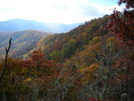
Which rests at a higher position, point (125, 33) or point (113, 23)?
point (113, 23)

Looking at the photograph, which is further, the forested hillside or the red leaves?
the forested hillside

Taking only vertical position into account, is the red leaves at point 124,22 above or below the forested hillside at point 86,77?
above

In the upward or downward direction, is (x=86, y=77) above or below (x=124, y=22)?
below

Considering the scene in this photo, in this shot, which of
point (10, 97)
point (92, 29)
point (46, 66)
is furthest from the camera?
point (92, 29)

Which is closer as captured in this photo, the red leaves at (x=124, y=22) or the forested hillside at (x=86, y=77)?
the red leaves at (x=124, y=22)

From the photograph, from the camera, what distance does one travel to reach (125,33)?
9.10 feet

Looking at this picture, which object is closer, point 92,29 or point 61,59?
point 61,59

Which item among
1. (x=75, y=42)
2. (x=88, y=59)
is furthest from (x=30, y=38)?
(x=88, y=59)

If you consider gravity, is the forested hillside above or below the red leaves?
below

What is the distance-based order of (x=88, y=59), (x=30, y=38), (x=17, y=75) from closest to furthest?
(x=17, y=75) < (x=88, y=59) < (x=30, y=38)

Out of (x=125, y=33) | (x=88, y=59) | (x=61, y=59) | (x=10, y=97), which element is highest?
(x=125, y=33)

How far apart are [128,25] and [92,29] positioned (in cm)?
5638

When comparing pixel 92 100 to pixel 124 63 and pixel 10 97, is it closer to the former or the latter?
pixel 10 97

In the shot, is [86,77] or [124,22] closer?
[124,22]
